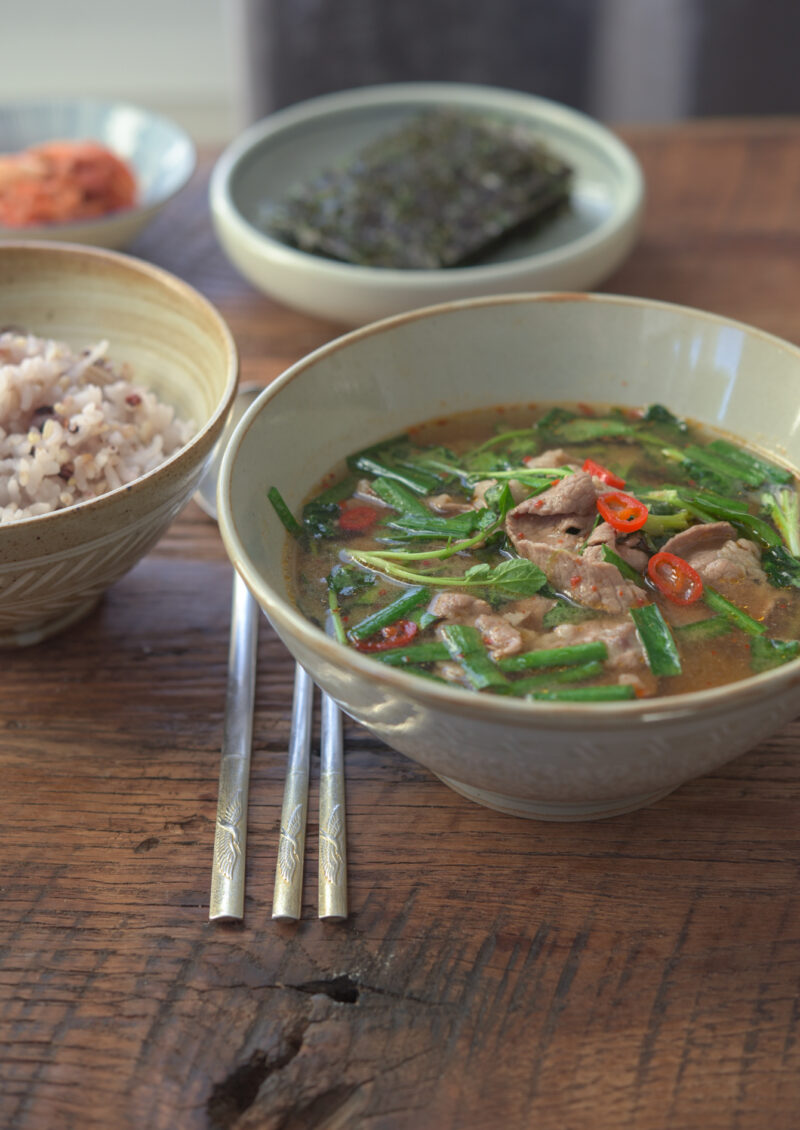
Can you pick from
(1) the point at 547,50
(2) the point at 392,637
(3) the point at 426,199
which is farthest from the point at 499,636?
(1) the point at 547,50

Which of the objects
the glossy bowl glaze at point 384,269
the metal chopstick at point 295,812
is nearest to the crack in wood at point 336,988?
the metal chopstick at point 295,812

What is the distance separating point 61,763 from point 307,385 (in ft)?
2.66

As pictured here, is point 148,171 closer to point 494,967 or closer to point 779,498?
point 779,498

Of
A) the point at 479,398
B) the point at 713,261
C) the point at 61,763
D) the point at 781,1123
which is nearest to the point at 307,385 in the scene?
the point at 479,398

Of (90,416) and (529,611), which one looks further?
(90,416)

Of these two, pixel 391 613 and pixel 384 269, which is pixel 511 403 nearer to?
pixel 391 613

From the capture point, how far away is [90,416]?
1.99 m

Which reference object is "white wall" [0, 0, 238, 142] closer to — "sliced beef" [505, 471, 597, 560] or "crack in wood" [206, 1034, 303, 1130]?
"sliced beef" [505, 471, 597, 560]

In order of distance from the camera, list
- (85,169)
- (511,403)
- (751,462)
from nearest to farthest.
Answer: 1. (751,462)
2. (511,403)
3. (85,169)

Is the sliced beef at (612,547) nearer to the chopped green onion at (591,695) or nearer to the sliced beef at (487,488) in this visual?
the sliced beef at (487,488)

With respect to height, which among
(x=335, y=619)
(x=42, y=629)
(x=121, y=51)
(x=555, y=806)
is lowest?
(x=121, y=51)

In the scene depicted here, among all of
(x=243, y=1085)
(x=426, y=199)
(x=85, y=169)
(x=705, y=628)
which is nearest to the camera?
(x=243, y=1085)

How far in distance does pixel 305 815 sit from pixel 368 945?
9.9 inches

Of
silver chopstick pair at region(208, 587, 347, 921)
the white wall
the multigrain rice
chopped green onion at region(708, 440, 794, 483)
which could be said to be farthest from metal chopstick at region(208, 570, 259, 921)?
the white wall
